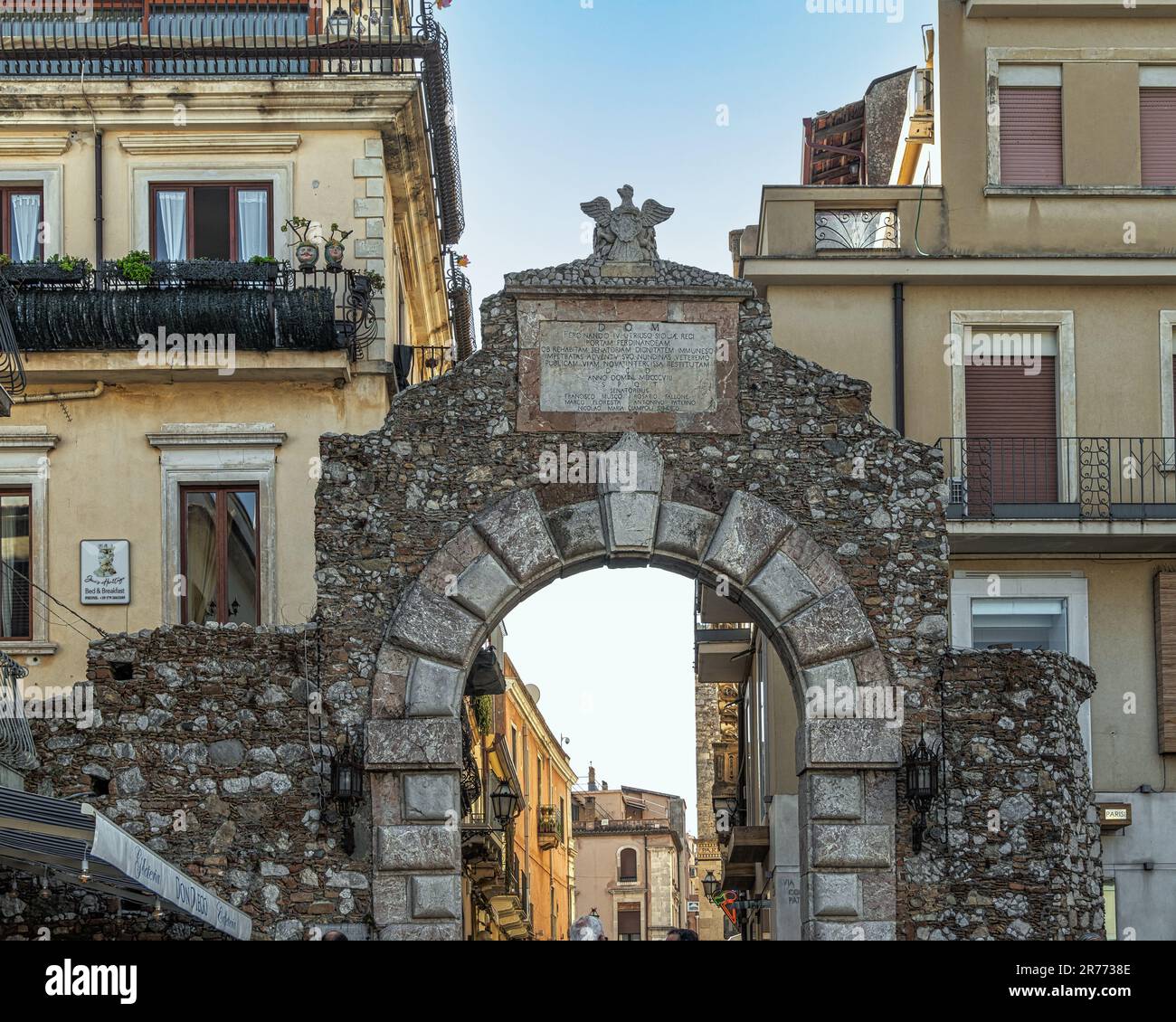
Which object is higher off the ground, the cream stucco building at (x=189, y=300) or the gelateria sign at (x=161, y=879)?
the cream stucco building at (x=189, y=300)

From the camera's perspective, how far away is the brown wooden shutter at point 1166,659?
2222cm

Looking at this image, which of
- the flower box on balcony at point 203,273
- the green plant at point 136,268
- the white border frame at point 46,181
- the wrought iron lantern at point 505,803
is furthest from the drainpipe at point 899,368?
the white border frame at point 46,181

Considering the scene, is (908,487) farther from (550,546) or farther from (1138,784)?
(1138,784)

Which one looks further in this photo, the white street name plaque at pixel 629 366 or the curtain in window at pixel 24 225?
the curtain in window at pixel 24 225

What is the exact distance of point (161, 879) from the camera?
45.9ft

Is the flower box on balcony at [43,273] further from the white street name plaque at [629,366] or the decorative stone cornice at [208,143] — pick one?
the white street name plaque at [629,366]

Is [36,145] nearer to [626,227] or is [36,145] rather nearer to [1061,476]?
[626,227]

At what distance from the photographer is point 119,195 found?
23328mm

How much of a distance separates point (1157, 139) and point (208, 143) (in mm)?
10451

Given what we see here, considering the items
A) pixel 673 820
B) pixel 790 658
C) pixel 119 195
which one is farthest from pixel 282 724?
pixel 673 820

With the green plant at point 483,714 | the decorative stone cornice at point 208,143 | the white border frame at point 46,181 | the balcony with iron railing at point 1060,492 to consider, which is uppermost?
the decorative stone cornice at point 208,143

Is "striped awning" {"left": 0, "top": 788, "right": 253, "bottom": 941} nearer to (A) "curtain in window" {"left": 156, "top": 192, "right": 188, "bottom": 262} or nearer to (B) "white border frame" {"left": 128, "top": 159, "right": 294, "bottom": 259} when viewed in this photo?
(A) "curtain in window" {"left": 156, "top": 192, "right": 188, "bottom": 262}

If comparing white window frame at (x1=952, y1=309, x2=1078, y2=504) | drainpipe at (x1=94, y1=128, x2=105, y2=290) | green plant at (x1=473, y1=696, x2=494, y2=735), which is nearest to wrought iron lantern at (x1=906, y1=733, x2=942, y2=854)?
white window frame at (x1=952, y1=309, x2=1078, y2=504)

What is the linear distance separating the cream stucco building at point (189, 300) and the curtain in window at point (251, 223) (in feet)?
0.09
